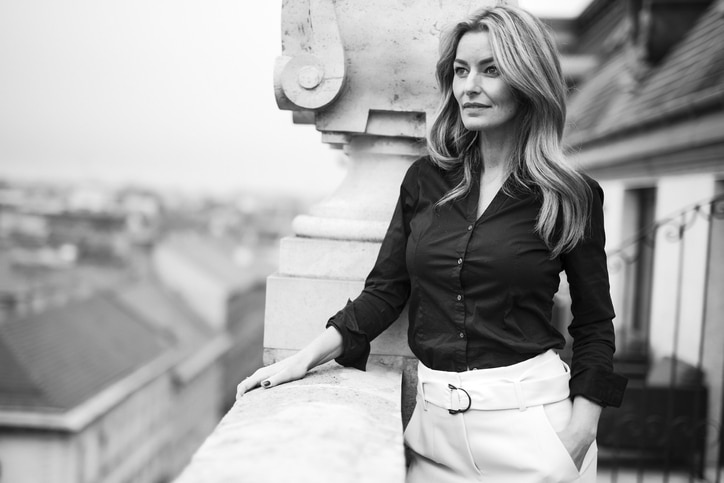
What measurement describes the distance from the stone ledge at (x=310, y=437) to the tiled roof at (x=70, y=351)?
115ft

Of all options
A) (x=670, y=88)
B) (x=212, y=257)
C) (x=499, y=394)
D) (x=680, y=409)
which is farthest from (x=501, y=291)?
(x=212, y=257)

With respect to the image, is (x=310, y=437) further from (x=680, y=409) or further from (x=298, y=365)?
(x=680, y=409)

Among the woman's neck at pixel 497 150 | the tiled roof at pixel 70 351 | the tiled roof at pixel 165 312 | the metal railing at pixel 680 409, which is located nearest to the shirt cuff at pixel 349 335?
the woman's neck at pixel 497 150

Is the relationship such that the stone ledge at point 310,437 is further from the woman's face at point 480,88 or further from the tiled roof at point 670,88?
the tiled roof at point 670,88

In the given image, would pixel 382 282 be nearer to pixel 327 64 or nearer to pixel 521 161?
pixel 521 161

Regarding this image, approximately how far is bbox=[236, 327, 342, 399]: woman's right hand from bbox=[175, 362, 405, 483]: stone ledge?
0.05 m

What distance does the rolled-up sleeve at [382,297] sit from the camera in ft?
7.82

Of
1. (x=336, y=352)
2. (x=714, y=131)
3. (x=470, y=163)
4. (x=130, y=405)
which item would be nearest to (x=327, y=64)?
(x=470, y=163)

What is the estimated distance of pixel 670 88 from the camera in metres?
7.86

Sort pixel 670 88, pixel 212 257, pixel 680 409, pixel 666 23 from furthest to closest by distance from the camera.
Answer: pixel 212 257 < pixel 666 23 < pixel 670 88 < pixel 680 409

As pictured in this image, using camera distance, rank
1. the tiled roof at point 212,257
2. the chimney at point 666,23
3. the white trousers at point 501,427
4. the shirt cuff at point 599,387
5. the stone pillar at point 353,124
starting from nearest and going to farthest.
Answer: the white trousers at point 501,427
the shirt cuff at point 599,387
the stone pillar at point 353,124
the chimney at point 666,23
the tiled roof at point 212,257

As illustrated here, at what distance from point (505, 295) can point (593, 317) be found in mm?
312

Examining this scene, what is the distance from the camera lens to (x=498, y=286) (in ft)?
7.04

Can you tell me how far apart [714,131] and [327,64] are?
14.9 feet
